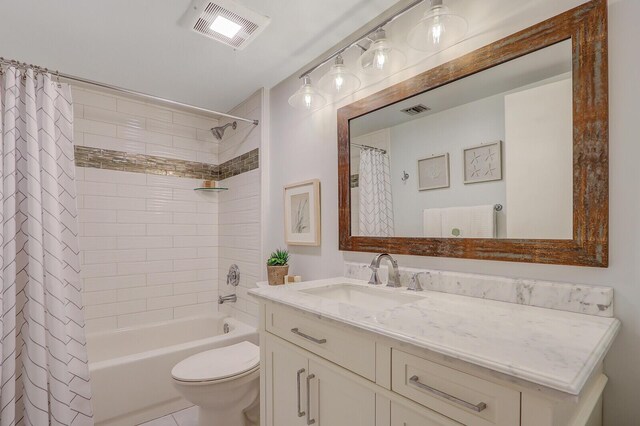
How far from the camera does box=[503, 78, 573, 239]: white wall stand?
1036mm

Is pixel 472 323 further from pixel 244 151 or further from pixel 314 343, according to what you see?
pixel 244 151

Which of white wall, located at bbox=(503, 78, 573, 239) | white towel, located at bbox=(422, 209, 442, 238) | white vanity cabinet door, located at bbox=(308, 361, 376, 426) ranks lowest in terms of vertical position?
white vanity cabinet door, located at bbox=(308, 361, 376, 426)

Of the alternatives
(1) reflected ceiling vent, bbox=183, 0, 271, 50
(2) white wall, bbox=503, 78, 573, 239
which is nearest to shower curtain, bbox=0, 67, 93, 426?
(1) reflected ceiling vent, bbox=183, 0, 271, 50

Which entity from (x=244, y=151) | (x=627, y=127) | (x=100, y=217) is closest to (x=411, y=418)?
(x=627, y=127)

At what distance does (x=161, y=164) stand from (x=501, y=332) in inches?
109

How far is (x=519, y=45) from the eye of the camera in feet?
3.75

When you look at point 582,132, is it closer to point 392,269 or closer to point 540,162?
point 540,162

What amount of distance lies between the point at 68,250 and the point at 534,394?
1981 millimetres

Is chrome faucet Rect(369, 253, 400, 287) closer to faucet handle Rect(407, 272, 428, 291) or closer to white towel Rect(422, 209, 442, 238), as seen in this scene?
faucet handle Rect(407, 272, 428, 291)

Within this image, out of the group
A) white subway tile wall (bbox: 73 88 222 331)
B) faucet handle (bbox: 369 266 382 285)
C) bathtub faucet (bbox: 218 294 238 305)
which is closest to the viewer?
faucet handle (bbox: 369 266 382 285)

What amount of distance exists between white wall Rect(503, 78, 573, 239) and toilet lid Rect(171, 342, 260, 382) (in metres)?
1.42

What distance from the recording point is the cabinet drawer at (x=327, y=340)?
3.06 ft

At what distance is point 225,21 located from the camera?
1.58 metres

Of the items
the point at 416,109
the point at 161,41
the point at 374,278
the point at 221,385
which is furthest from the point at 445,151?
the point at 161,41
